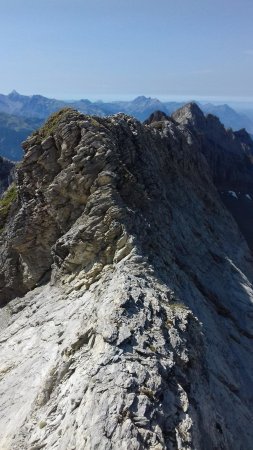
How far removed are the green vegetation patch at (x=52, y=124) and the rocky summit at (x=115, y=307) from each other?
25 centimetres

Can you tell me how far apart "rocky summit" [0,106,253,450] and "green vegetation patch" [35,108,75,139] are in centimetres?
A: 25

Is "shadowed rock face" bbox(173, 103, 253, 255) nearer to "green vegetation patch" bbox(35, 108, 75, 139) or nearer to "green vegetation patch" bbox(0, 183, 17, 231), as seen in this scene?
"green vegetation patch" bbox(0, 183, 17, 231)

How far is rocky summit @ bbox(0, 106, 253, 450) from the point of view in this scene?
21.3 metres

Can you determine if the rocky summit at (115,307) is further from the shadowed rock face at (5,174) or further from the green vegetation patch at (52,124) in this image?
the shadowed rock face at (5,174)

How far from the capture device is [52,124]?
46625 mm

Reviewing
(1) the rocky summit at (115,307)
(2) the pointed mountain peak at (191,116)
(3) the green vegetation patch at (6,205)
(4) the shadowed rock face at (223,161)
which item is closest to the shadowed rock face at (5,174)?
(4) the shadowed rock face at (223,161)

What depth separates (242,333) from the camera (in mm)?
45750

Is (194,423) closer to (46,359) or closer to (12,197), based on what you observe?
(46,359)

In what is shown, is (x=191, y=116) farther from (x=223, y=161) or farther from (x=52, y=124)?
(x=52, y=124)

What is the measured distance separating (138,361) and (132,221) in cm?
1529

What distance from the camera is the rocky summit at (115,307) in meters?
21.3

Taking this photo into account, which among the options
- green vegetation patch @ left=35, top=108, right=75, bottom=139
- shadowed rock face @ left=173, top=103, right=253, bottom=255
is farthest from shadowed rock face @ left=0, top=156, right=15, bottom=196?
green vegetation patch @ left=35, top=108, right=75, bottom=139

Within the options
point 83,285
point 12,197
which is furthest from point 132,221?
point 12,197

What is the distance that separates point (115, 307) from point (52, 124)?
25.8 m
